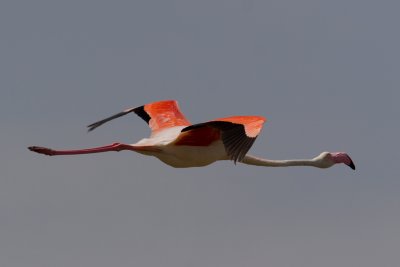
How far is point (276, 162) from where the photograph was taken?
104ft

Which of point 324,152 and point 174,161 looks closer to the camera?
point 174,161

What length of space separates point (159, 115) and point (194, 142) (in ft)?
9.91

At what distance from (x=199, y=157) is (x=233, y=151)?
2.48 meters

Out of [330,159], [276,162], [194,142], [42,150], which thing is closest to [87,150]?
[42,150]

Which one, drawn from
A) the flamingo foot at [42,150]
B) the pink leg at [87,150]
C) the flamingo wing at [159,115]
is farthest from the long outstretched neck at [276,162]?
the flamingo foot at [42,150]

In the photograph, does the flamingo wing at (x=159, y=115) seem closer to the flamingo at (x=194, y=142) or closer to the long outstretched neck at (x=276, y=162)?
the flamingo at (x=194, y=142)

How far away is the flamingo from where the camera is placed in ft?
90.6

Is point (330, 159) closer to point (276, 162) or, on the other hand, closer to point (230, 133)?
point (276, 162)

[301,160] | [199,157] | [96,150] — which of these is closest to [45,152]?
[96,150]

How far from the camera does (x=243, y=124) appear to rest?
2772 centimetres

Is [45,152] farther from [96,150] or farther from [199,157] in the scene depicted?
[199,157]

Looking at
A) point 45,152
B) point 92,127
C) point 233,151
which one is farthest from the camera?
point 92,127

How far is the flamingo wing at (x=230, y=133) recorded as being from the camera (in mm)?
27172

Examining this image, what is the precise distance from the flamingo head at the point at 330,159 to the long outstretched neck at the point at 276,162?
0.43 ft
